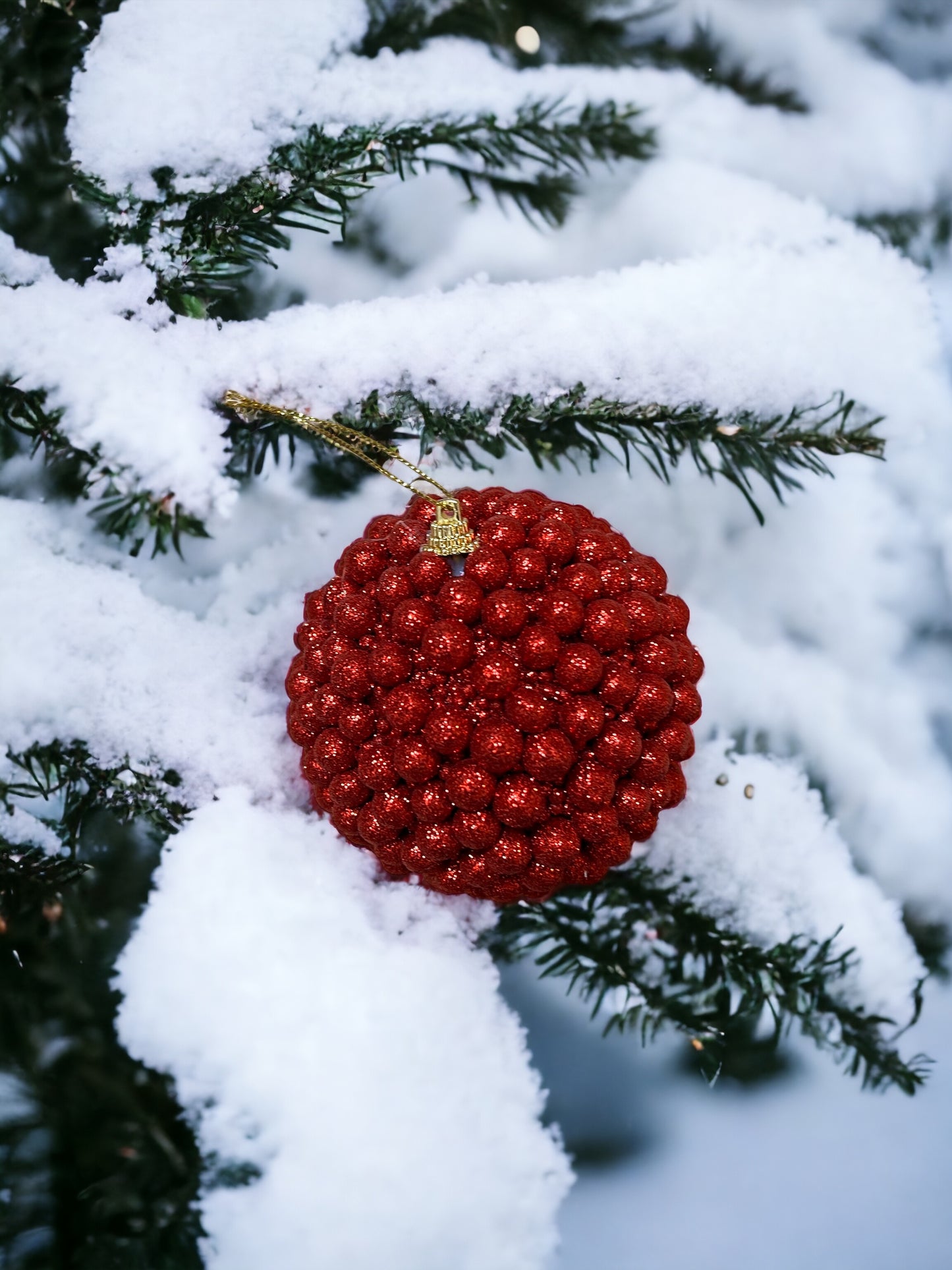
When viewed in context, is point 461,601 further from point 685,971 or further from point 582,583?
point 685,971

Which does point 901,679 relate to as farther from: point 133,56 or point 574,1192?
point 133,56

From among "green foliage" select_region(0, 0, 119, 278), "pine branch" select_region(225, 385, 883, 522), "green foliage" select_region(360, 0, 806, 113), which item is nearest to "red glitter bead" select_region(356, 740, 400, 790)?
"pine branch" select_region(225, 385, 883, 522)

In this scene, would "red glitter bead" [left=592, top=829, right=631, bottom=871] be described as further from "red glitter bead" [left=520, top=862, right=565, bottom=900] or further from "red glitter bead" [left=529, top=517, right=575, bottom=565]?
"red glitter bead" [left=529, top=517, right=575, bottom=565]

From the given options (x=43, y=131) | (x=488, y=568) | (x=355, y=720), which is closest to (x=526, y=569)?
(x=488, y=568)

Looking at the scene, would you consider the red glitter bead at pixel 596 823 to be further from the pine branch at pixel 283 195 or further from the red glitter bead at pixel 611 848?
the pine branch at pixel 283 195

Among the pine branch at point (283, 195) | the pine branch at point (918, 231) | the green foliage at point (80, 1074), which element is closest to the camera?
the green foliage at point (80, 1074)

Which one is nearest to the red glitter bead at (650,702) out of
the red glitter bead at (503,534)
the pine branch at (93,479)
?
the red glitter bead at (503,534)

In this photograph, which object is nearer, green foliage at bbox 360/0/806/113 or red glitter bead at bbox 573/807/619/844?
red glitter bead at bbox 573/807/619/844
